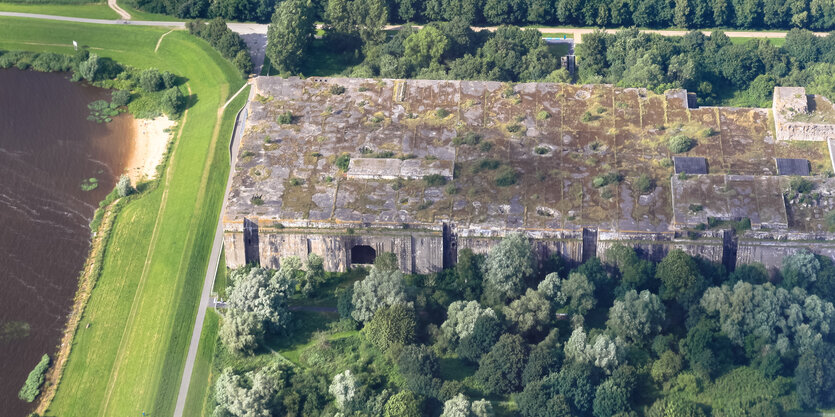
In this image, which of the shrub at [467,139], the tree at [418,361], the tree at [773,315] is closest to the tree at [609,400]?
the tree at [773,315]

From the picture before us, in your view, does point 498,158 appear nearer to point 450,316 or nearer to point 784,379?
point 450,316

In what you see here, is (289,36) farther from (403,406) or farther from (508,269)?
(403,406)

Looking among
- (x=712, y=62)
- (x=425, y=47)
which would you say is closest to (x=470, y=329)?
(x=425, y=47)

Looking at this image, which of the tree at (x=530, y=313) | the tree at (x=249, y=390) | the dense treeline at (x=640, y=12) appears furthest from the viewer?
the dense treeline at (x=640, y=12)

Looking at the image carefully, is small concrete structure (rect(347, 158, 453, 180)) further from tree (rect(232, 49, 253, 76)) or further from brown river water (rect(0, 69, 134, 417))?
brown river water (rect(0, 69, 134, 417))

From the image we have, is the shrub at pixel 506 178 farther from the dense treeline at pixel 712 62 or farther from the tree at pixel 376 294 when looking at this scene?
the dense treeline at pixel 712 62

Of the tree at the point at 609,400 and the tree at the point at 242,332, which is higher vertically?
the tree at the point at 242,332
